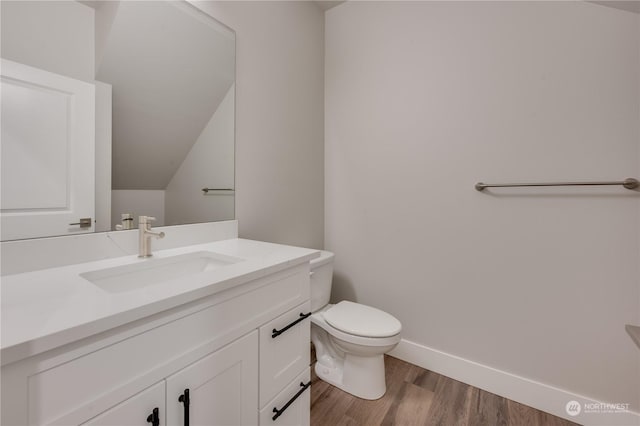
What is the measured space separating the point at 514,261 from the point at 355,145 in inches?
47.3

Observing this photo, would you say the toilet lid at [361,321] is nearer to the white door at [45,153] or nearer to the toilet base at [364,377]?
the toilet base at [364,377]

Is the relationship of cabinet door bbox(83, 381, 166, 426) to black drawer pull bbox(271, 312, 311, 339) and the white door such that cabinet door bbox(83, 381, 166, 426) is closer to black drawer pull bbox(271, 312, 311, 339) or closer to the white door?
black drawer pull bbox(271, 312, 311, 339)

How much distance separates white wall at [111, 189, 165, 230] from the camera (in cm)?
109

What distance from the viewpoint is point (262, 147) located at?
5.58 ft

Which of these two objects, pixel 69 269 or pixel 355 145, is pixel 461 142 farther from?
pixel 69 269

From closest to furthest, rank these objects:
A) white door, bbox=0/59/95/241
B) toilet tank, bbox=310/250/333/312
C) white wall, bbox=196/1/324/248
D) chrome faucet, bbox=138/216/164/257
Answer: white door, bbox=0/59/95/241 → chrome faucet, bbox=138/216/164/257 → white wall, bbox=196/1/324/248 → toilet tank, bbox=310/250/333/312

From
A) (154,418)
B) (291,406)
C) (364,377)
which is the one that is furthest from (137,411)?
(364,377)

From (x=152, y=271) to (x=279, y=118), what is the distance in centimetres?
117

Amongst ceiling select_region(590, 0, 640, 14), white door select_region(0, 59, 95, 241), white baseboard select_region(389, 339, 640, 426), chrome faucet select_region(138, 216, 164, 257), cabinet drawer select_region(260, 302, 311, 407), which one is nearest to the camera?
white door select_region(0, 59, 95, 241)

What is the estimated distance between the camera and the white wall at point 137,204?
3.58ft

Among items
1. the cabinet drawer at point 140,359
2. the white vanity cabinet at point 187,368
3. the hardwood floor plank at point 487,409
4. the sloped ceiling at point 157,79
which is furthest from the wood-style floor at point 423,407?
the sloped ceiling at point 157,79

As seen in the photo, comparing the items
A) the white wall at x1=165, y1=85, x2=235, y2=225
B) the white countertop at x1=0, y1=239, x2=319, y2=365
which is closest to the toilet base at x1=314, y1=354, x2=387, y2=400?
the white countertop at x1=0, y1=239, x2=319, y2=365

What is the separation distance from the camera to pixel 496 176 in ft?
5.21

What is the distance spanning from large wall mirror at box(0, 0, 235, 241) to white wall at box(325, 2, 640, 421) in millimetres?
978
